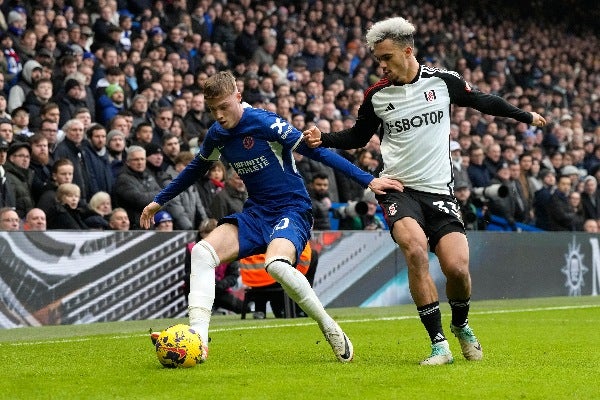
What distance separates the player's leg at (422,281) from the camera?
7.46 meters

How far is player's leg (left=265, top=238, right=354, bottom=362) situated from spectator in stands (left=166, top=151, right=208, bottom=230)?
22.4 feet


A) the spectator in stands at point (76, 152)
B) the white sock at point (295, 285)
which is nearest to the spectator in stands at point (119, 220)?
the spectator in stands at point (76, 152)

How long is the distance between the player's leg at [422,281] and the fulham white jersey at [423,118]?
15.1 inches

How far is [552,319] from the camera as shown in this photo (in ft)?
43.0

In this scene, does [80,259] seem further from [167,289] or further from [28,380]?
[28,380]

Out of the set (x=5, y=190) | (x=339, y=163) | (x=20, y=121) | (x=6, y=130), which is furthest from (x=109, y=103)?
(x=339, y=163)

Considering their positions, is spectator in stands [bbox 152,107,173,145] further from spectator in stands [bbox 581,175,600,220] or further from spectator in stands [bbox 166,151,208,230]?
spectator in stands [bbox 581,175,600,220]

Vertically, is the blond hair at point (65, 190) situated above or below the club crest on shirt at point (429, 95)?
below

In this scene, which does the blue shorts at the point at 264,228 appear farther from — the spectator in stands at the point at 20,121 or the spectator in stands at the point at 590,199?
the spectator in stands at the point at 590,199

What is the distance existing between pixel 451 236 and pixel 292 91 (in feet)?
42.2

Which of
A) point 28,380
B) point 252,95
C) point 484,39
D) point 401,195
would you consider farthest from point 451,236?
point 484,39

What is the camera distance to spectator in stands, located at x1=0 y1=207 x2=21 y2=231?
12.3 meters

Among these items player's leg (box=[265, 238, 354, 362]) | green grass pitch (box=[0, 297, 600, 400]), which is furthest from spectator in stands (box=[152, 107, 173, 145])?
player's leg (box=[265, 238, 354, 362])

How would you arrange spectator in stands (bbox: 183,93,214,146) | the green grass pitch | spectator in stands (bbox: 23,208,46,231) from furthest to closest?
spectator in stands (bbox: 183,93,214,146) < spectator in stands (bbox: 23,208,46,231) < the green grass pitch
